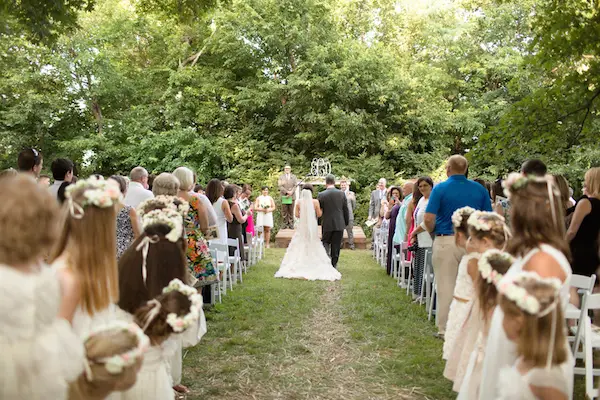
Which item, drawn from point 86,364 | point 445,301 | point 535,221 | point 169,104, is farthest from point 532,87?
point 86,364

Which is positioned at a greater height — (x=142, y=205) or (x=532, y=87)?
(x=532, y=87)

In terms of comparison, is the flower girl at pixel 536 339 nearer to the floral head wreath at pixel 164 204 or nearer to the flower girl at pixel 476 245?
the flower girl at pixel 476 245

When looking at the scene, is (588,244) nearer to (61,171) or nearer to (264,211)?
(61,171)

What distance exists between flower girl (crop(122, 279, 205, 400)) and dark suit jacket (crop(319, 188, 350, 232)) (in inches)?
371

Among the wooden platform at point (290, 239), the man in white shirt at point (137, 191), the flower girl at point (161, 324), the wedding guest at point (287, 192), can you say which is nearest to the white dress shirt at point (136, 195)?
the man in white shirt at point (137, 191)

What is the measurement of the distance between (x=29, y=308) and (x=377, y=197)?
15280 millimetres

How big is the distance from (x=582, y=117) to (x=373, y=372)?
19.9 ft

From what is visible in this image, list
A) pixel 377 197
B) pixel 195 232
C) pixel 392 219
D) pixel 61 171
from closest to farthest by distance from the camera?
pixel 61 171, pixel 195 232, pixel 392 219, pixel 377 197

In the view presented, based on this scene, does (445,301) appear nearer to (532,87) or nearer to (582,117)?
(582,117)

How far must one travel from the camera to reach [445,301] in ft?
22.1

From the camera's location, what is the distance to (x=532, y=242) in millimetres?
2920

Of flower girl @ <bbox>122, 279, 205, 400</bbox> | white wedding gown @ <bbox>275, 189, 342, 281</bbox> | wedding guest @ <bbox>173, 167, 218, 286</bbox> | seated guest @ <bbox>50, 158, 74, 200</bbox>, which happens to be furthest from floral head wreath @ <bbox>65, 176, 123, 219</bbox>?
white wedding gown @ <bbox>275, 189, 342, 281</bbox>

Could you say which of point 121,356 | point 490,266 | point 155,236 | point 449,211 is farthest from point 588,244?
point 121,356

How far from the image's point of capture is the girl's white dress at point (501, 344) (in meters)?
2.86
